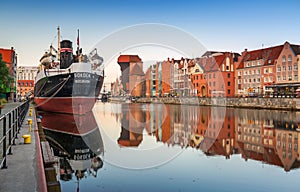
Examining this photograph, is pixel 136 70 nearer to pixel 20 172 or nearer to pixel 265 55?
pixel 265 55

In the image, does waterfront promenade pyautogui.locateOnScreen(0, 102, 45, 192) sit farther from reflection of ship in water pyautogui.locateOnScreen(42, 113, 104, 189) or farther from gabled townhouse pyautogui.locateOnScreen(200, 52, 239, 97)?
gabled townhouse pyautogui.locateOnScreen(200, 52, 239, 97)

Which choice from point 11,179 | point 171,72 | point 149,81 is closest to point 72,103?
point 11,179

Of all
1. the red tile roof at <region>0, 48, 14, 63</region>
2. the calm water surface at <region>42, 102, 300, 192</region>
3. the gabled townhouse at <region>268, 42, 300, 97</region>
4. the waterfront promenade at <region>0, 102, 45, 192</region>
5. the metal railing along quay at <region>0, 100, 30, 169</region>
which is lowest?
the calm water surface at <region>42, 102, 300, 192</region>

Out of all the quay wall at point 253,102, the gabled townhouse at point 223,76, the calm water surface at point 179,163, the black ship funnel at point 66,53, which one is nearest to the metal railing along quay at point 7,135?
the calm water surface at point 179,163

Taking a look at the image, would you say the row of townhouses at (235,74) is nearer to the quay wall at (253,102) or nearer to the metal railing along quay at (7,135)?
the quay wall at (253,102)

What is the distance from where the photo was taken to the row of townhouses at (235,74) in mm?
55344

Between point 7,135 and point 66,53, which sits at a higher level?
point 66,53

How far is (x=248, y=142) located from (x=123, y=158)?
22.7 feet

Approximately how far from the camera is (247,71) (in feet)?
219

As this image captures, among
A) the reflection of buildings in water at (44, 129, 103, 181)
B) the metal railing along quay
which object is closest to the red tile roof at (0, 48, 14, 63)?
the reflection of buildings in water at (44, 129, 103, 181)

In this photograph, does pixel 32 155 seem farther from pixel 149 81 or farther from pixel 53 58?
pixel 149 81

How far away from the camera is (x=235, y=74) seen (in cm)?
7062

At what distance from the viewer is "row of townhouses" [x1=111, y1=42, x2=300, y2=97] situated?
182 feet

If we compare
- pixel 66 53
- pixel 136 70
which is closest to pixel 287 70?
pixel 66 53
